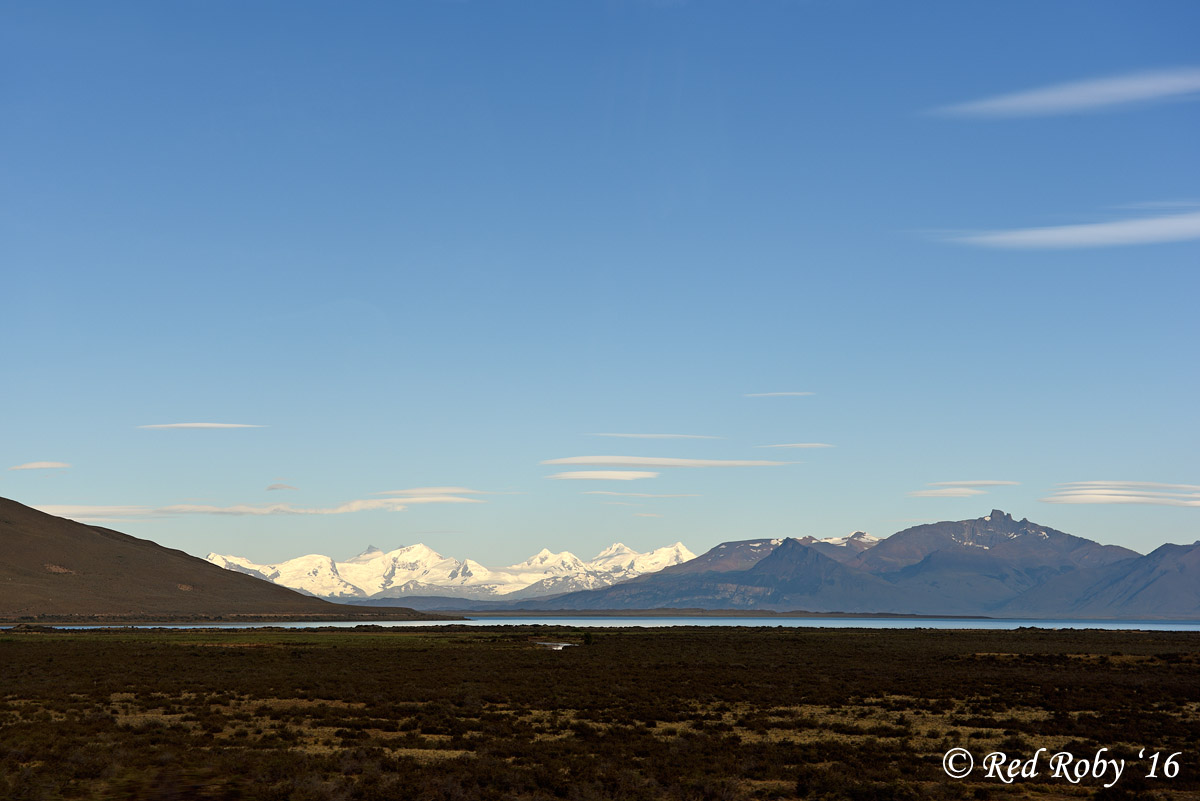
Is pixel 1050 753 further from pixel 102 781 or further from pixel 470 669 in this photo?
pixel 470 669

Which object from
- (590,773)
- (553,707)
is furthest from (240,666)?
(590,773)

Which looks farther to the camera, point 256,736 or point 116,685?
point 116,685

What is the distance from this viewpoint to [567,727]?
38000mm

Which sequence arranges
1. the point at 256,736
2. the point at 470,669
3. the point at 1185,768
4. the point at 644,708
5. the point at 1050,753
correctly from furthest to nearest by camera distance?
the point at 470,669, the point at 644,708, the point at 256,736, the point at 1050,753, the point at 1185,768

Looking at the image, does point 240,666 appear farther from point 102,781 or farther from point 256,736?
point 102,781

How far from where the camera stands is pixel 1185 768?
1188 inches

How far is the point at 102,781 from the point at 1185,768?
3098cm

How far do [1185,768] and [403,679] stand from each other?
127ft

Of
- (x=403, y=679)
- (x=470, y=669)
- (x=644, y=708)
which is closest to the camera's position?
Answer: (x=644, y=708)

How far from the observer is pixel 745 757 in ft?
103

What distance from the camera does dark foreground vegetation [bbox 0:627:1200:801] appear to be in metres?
27.5

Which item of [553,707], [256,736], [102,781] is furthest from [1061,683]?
[102,781]

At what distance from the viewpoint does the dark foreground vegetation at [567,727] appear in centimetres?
2755

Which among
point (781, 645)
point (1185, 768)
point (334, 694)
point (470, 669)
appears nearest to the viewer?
point (1185, 768)
